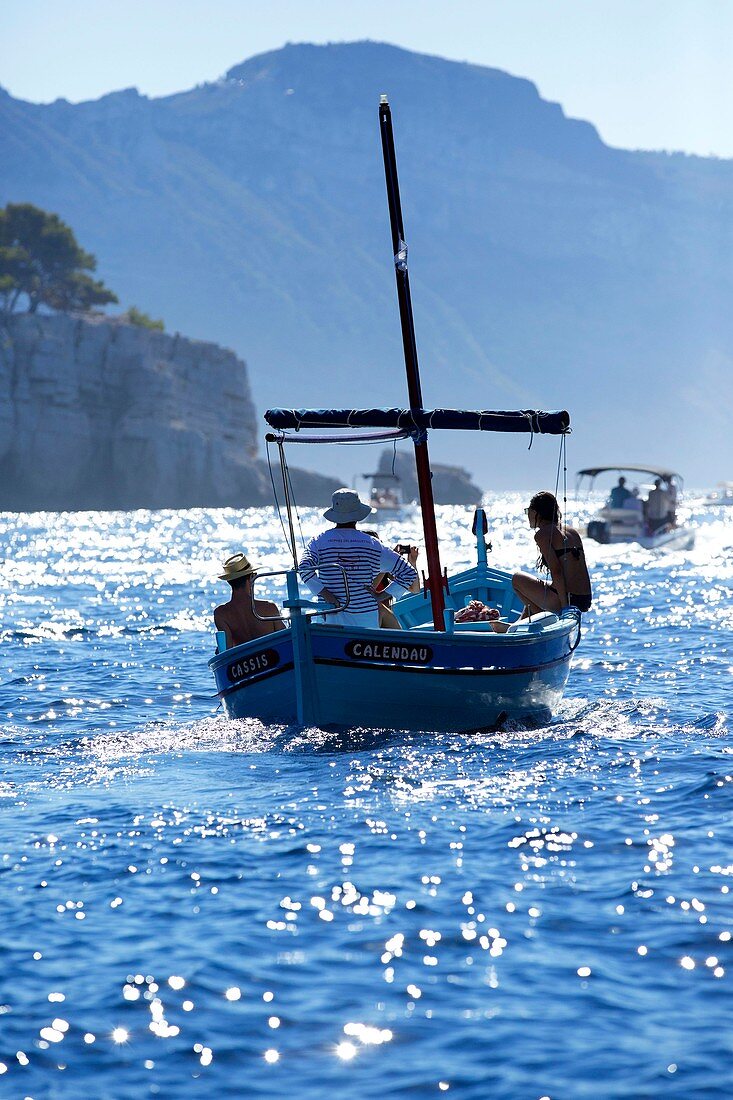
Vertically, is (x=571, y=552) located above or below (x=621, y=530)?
above

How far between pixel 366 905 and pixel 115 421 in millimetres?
105246

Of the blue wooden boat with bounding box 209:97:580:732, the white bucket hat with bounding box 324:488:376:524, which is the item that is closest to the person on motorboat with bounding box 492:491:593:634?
the blue wooden boat with bounding box 209:97:580:732

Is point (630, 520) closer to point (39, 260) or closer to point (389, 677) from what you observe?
point (389, 677)

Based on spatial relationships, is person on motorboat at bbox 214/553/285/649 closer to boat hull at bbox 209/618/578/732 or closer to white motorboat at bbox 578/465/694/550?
boat hull at bbox 209/618/578/732

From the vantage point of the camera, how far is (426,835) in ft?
29.9

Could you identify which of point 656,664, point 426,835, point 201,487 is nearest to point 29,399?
point 201,487

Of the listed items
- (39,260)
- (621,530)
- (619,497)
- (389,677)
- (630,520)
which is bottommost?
(621,530)

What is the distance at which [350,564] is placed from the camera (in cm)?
1276

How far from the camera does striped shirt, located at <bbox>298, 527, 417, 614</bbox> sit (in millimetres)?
12688

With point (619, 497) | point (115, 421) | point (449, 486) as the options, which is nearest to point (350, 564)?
point (619, 497)

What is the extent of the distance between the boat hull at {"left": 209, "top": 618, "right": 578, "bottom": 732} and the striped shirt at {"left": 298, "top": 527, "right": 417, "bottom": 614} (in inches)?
27.8

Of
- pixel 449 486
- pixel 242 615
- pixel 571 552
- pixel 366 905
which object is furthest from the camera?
pixel 449 486

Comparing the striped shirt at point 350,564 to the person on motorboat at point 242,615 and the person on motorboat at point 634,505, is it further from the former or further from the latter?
the person on motorboat at point 634,505

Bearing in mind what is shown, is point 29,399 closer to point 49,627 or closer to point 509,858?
point 49,627
